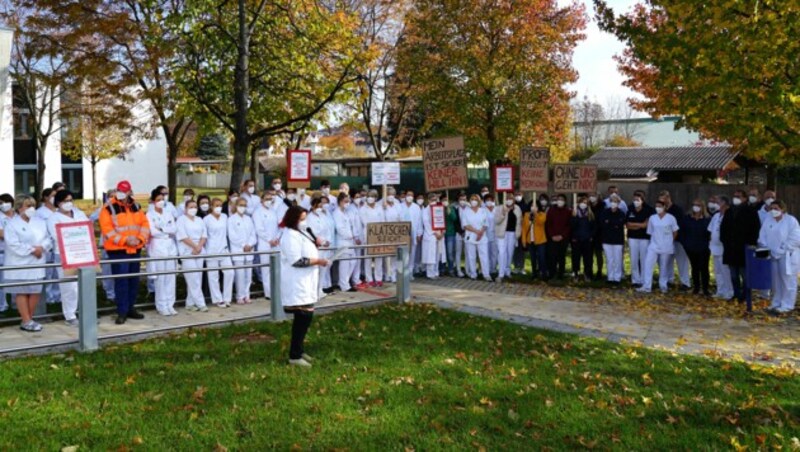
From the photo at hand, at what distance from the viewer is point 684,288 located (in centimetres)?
1486

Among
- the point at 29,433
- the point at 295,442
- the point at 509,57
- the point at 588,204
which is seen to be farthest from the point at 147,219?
the point at 509,57

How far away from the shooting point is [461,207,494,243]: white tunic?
16.2 meters

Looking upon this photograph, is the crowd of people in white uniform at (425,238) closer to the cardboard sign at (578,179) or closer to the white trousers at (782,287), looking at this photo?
the white trousers at (782,287)

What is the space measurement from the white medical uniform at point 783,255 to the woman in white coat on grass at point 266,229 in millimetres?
8846

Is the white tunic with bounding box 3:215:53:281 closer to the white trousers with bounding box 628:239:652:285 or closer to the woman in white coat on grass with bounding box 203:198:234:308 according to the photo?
the woman in white coat on grass with bounding box 203:198:234:308

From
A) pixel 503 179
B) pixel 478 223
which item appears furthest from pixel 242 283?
pixel 503 179

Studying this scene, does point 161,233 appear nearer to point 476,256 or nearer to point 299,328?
point 299,328

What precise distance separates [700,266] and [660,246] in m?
0.88

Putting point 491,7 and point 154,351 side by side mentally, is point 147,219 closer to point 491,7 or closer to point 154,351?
point 154,351

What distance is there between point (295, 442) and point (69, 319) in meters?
6.26

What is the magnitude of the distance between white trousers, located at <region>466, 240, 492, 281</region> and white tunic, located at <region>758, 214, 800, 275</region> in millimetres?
5885

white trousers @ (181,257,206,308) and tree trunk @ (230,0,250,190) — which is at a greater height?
tree trunk @ (230,0,250,190)

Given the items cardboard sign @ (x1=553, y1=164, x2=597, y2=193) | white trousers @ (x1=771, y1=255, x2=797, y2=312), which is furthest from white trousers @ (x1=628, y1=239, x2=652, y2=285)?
white trousers @ (x1=771, y1=255, x2=797, y2=312)

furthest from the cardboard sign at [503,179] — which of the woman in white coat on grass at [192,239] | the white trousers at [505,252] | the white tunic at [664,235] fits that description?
the woman in white coat on grass at [192,239]
